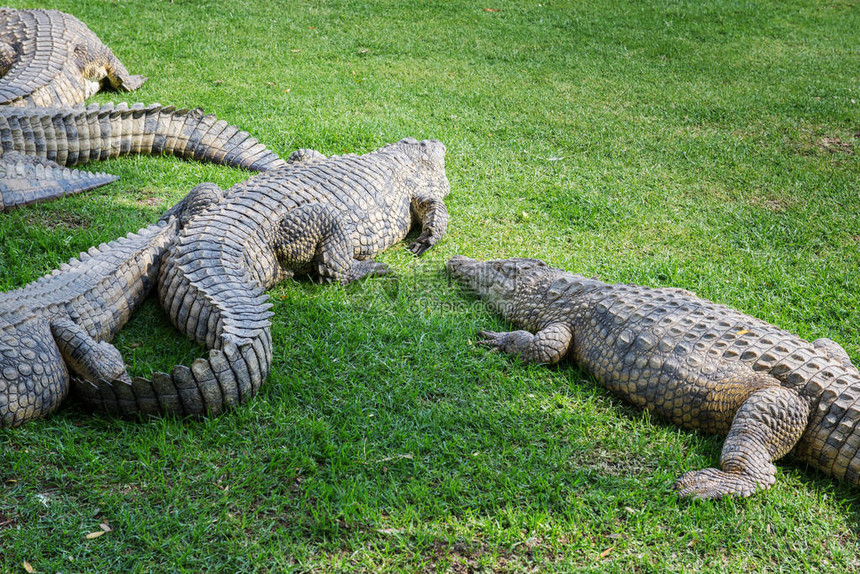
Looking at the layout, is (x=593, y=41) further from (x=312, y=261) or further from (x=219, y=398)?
(x=219, y=398)

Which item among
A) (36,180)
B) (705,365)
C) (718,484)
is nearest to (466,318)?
(705,365)

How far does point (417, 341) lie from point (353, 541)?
1572mm

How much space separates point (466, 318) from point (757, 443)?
1.93m

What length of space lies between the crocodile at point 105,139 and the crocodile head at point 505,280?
2315 millimetres

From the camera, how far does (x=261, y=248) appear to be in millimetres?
4508

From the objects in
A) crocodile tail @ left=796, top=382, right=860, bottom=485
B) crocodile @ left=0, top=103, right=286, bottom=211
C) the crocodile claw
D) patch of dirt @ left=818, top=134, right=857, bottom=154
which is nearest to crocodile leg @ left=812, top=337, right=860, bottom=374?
crocodile tail @ left=796, top=382, right=860, bottom=485

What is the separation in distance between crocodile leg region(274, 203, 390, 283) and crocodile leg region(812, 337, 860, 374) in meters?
2.78

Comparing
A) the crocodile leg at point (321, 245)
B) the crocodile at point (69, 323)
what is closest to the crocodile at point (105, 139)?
the crocodile leg at point (321, 245)

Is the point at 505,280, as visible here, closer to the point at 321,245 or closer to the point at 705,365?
the point at 321,245

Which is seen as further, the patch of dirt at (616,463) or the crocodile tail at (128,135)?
the crocodile tail at (128,135)

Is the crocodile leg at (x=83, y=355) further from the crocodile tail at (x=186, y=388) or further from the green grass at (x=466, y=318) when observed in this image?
the green grass at (x=466, y=318)

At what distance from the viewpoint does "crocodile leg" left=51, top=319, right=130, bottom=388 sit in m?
3.48

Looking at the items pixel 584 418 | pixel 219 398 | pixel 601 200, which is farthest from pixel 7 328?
pixel 601 200

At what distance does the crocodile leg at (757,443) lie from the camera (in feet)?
10.6
